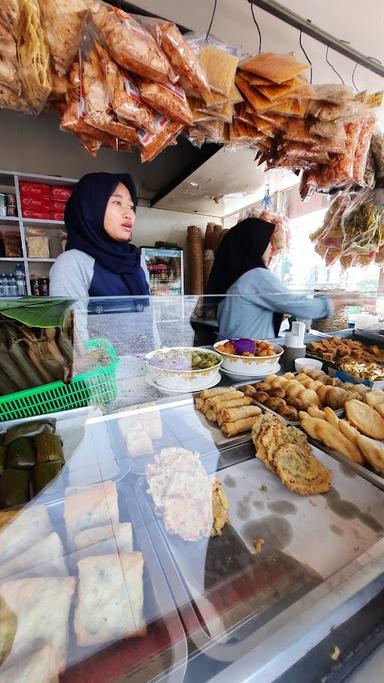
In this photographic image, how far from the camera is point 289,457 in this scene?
2.89 ft

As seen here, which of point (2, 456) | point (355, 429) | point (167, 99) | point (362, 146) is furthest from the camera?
point (362, 146)

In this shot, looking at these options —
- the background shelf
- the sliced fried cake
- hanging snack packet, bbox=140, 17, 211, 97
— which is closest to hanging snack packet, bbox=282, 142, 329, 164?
hanging snack packet, bbox=140, 17, 211, 97

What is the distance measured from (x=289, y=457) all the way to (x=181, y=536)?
0.41 metres

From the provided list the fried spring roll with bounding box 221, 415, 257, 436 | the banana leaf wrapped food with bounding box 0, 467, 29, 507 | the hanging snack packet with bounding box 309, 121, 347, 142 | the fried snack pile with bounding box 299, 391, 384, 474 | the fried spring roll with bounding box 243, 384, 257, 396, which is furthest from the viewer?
the hanging snack packet with bounding box 309, 121, 347, 142

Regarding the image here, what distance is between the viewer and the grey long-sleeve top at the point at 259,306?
1.93 metres

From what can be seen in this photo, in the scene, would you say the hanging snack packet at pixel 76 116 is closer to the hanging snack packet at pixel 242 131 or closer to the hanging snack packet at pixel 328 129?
the hanging snack packet at pixel 242 131

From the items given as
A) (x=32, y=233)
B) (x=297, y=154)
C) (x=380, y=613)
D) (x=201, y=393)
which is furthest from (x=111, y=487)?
(x=32, y=233)

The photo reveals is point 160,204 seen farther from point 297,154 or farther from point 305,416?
point 305,416

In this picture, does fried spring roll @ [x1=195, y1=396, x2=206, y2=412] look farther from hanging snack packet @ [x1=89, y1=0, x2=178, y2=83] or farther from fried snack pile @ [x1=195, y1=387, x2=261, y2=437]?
hanging snack packet @ [x1=89, y1=0, x2=178, y2=83]

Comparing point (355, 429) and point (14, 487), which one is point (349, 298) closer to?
point (355, 429)

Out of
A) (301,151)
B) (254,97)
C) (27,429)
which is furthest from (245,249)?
(27,429)

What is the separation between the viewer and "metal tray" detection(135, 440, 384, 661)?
518mm

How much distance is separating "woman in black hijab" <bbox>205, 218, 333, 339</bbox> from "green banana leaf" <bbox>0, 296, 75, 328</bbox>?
113 centimetres

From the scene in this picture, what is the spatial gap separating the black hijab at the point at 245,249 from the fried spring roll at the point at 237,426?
1.30 metres
